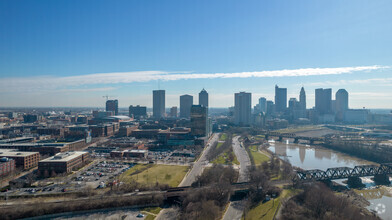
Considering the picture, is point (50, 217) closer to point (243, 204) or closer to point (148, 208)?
point (148, 208)

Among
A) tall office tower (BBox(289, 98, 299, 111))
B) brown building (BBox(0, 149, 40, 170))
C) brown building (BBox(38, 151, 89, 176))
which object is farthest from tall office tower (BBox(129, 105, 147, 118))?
brown building (BBox(38, 151, 89, 176))

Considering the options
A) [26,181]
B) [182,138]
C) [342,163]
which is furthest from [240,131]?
[26,181]

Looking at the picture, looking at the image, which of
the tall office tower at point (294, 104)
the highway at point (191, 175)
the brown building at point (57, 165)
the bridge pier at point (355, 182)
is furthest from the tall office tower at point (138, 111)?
the bridge pier at point (355, 182)

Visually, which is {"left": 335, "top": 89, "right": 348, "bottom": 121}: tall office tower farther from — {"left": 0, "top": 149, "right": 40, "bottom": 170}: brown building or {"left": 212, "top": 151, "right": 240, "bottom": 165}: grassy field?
{"left": 0, "top": 149, "right": 40, "bottom": 170}: brown building

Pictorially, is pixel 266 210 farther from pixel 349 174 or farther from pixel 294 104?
pixel 294 104

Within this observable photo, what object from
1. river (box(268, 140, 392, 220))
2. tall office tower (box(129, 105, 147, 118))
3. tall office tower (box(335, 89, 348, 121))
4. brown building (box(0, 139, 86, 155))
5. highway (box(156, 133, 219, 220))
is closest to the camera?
highway (box(156, 133, 219, 220))

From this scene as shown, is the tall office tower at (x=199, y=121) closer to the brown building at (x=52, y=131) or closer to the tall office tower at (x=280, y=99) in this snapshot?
the brown building at (x=52, y=131)
